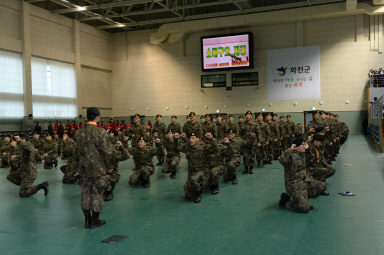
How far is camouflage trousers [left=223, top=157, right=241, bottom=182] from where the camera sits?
31.3 ft

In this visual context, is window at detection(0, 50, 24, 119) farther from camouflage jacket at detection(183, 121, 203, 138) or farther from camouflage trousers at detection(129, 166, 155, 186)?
camouflage trousers at detection(129, 166, 155, 186)

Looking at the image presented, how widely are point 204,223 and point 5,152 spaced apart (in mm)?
13041

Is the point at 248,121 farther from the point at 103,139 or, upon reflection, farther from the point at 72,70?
the point at 72,70

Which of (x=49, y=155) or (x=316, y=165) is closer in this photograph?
(x=316, y=165)

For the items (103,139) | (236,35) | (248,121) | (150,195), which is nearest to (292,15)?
(236,35)

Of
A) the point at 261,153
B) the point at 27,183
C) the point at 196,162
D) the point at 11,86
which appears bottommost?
the point at 27,183

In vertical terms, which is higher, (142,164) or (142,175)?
(142,164)

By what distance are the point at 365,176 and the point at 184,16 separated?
2174 centimetres

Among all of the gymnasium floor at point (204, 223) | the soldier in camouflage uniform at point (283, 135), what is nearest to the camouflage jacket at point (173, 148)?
the gymnasium floor at point (204, 223)

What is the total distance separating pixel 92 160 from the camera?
567 cm

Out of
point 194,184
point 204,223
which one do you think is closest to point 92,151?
point 204,223

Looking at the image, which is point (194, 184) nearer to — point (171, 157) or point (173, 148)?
point (171, 157)

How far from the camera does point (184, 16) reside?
28.1m

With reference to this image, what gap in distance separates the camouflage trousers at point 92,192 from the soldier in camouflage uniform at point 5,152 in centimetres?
1122
